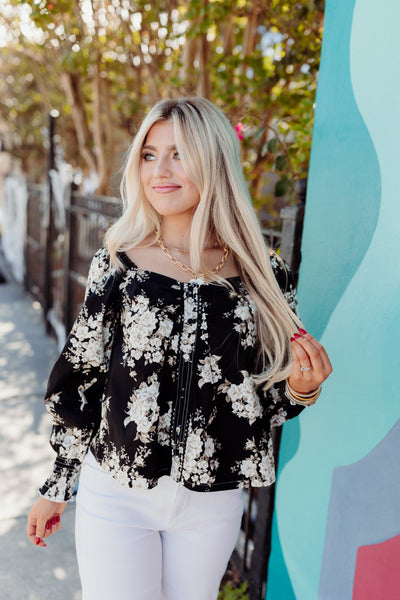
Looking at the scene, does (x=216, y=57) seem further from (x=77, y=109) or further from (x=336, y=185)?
(x=336, y=185)

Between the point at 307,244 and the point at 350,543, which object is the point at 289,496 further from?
the point at 307,244

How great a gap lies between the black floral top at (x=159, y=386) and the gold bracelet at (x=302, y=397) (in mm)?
126

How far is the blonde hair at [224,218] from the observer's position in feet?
5.66

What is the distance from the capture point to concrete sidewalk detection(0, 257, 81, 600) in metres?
2.77

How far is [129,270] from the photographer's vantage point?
1729mm

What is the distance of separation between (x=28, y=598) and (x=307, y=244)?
2.18m

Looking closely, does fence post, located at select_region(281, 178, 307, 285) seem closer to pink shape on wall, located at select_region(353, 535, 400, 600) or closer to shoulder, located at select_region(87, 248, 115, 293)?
shoulder, located at select_region(87, 248, 115, 293)

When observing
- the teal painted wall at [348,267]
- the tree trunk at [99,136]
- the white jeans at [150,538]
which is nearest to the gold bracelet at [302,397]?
the teal painted wall at [348,267]

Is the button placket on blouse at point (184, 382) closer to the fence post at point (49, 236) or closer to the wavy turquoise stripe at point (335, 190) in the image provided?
the wavy turquoise stripe at point (335, 190)

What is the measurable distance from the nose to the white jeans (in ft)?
3.18

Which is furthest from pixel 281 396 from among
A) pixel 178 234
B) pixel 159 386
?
pixel 178 234

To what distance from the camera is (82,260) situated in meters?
5.36

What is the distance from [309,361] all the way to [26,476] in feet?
9.12

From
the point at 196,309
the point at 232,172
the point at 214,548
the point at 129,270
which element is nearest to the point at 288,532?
the point at 214,548
